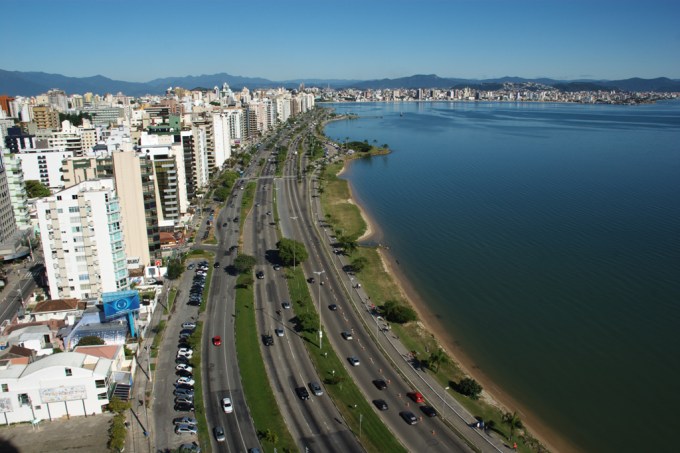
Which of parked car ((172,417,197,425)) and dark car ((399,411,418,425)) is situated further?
dark car ((399,411,418,425))

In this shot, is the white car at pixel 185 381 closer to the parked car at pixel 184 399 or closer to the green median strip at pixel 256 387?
the parked car at pixel 184 399

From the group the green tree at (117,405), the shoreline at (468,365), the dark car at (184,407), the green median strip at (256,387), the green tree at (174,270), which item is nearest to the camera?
the green median strip at (256,387)

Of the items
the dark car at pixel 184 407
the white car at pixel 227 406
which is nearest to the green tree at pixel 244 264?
the white car at pixel 227 406

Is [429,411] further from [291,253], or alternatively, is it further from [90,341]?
[291,253]

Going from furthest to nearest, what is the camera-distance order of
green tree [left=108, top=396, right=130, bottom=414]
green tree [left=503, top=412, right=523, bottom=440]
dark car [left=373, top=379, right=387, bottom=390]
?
dark car [left=373, top=379, right=387, bottom=390] < green tree [left=108, top=396, right=130, bottom=414] < green tree [left=503, top=412, right=523, bottom=440]

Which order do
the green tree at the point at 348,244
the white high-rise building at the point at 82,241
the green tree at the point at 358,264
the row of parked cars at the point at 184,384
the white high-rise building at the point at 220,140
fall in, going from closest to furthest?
the row of parked cars at the point at 184,384 < the white high-rise building at the point at 82,241 < the green tree at the point at 358,264 < the green tree at the point at 348,244 < the white high-rise building at the point at 220,140

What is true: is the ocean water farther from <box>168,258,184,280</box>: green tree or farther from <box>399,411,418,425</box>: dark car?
<box>168,258,184,280</box>: green tree

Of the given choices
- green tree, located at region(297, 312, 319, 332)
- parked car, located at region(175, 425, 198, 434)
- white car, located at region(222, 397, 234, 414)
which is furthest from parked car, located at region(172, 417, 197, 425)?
green tree, located at region(297, 312, 319, 332)
